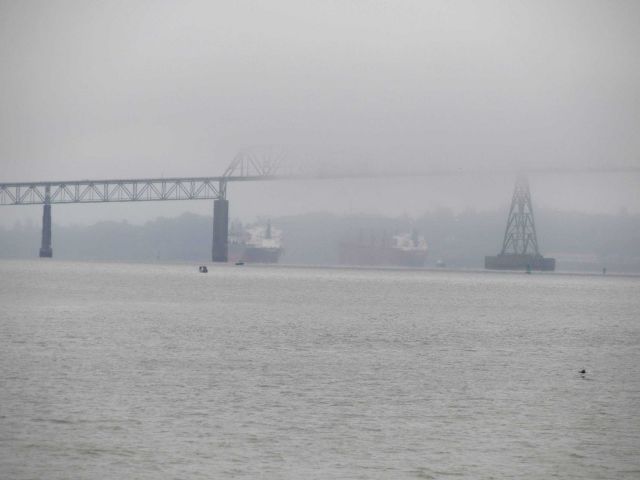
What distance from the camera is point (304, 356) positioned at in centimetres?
3947

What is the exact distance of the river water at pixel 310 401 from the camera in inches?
824

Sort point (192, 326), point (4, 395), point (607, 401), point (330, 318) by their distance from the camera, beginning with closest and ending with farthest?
point (4, 395), point (607, 401), point (192, 326), point (330, 318)

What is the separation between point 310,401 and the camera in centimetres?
2797

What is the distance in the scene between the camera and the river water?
20.9 m

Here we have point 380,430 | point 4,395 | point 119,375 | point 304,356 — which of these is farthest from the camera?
point 304,356

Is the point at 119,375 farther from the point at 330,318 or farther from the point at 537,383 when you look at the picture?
the point at 330,318

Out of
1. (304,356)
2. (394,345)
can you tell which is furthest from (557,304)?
(304,356)

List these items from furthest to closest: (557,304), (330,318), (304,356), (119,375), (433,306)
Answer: (557,304) < (433,306) < (330,318) < (304,356) < (119,375)

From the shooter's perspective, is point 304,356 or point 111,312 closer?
point 304,356

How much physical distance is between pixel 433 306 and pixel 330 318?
68.8 feet

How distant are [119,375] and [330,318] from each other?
32.6 meters

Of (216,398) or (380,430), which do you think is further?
(216,398)

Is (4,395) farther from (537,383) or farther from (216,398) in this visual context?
(537,383)

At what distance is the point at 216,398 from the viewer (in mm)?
28078
